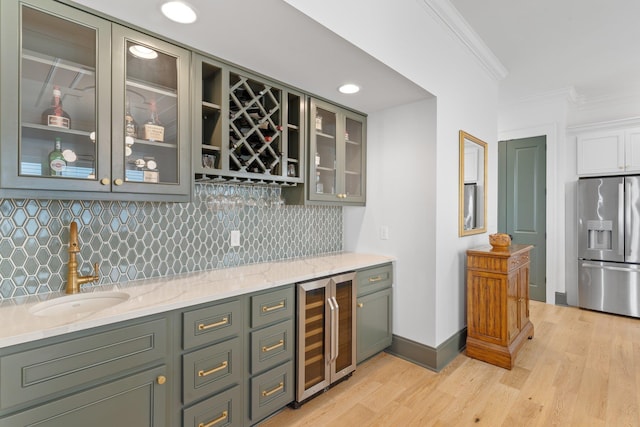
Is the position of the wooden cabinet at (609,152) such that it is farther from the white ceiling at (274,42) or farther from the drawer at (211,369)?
the drawer at (211,369)

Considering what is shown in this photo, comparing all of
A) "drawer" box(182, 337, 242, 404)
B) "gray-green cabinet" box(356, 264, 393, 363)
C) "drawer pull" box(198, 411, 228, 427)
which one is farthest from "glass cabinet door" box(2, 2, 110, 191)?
"gray-green cabinet" box(356, 264, 393, 363)

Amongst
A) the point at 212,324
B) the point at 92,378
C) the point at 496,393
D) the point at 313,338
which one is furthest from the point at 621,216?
the point at 92,378

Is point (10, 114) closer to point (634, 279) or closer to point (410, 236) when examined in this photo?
point (410, 236)

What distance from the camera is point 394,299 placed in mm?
2986

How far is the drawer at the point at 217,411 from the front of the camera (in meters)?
1.60

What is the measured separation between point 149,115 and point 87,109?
0.29m

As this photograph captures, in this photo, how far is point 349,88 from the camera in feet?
8.38

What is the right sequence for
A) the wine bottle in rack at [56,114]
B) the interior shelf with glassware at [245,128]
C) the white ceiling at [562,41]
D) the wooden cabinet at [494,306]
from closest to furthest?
the wine bottle in rack at [56,114] → the interior shelf with glassware at [245,128] → the white ceiling at [562,41] → the wooden cabinet at [494,306]

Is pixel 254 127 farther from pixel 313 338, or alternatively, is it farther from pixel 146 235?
pixel 313 338

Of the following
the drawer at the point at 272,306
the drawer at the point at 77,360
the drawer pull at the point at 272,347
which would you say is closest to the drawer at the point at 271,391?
the drawer pull at the point at 272,347

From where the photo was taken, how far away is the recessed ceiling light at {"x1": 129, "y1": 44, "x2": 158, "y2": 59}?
171 cm

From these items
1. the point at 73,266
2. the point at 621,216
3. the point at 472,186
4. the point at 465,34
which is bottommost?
the point at 73,266

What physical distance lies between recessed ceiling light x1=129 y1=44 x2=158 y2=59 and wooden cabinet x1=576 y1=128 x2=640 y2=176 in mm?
5230

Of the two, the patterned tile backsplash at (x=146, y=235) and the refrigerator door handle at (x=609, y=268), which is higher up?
the patterned tile backsplash at (x=146, y=235)
